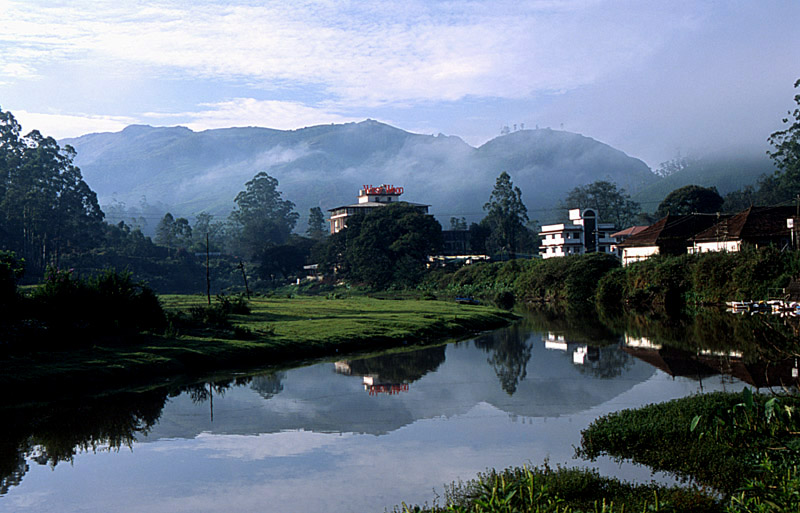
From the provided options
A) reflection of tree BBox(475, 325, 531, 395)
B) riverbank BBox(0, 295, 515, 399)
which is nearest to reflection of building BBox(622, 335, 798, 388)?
reflection of tree BBox(475, 325, 531, 395)

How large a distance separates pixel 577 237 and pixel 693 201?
17.4m

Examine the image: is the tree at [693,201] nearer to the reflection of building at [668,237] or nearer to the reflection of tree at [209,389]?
the reflection of building at [668,237]

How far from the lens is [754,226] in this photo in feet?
250

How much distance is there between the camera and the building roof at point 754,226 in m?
75.0

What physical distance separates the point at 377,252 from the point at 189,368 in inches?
3078

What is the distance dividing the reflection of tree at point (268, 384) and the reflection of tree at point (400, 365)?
3.32 metres

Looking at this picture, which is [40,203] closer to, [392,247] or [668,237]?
[392,247]

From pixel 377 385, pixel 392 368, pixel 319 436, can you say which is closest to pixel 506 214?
pixel 392 368

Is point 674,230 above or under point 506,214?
under

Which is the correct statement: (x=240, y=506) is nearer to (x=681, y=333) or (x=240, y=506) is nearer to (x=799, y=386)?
(x=799, y=386)

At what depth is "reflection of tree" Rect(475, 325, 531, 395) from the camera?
32.1m

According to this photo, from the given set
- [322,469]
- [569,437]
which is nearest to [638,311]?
[569,437]

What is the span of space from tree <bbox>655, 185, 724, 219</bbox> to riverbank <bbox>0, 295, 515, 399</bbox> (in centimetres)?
6072

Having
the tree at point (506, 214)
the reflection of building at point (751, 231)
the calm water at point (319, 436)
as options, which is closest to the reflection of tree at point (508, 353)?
the calm water at point (319, 436)
